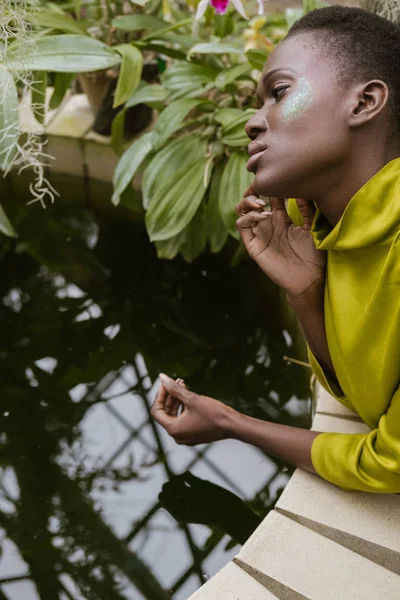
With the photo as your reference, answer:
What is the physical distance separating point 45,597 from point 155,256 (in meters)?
1.01

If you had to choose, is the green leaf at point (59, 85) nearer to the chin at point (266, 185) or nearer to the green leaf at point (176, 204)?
the green leaf at point (176, 204)

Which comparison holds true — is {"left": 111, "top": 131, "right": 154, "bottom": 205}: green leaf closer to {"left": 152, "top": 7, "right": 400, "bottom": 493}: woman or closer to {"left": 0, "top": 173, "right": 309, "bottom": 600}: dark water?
{"left": 0, "top": 173, "right": 309, "bottom": 600}: dark water

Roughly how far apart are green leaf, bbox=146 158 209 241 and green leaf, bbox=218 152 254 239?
0.05 meters

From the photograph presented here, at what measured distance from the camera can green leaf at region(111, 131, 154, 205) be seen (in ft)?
5.59

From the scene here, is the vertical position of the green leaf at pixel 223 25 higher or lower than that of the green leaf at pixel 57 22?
lower

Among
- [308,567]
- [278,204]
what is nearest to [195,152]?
[278,204]

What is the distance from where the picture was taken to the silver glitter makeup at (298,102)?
87cm

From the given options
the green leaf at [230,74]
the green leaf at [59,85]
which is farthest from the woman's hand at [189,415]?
the green leaf at [59,85]

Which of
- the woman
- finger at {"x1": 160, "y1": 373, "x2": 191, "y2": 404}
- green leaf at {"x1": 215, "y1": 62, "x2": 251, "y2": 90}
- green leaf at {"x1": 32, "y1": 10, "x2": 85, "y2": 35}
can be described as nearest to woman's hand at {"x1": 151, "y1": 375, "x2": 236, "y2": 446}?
finger at {"x1": 160, "y1": 373, "x2": 191, "y2": 404}

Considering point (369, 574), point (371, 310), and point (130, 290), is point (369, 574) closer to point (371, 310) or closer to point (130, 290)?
point (371, 310)

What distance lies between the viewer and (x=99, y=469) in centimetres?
129

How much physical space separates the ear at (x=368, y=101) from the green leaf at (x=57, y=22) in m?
1.10

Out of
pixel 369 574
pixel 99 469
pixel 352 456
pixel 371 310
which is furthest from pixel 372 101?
pixel 99 469

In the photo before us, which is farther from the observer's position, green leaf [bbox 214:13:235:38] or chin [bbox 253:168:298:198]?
green leaf [bbox 214:13:235:38]
